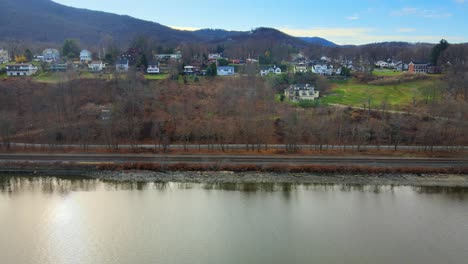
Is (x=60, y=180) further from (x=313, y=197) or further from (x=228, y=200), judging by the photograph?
(x=313, y=197)

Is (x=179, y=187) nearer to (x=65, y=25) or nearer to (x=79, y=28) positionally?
(x=65, y=25)

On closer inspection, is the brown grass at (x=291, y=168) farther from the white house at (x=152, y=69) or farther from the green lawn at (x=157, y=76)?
the white house at (x=152, y=69)

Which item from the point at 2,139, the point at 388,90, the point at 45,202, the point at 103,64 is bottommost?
the point at 45,202

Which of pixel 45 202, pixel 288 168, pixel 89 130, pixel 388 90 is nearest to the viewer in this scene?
pixel 45 202

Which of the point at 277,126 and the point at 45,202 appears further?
the point at 277,126

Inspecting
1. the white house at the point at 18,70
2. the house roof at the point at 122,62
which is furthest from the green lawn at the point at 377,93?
the white house at the point at 18,70

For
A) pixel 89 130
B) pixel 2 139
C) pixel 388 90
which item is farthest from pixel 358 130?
pixel 2 139

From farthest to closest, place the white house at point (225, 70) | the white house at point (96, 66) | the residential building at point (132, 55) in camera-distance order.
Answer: the residential building at point (132, 55) → the white house at point (225, 70) → the white house at point (96, 66)
